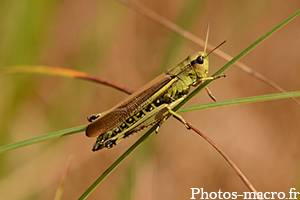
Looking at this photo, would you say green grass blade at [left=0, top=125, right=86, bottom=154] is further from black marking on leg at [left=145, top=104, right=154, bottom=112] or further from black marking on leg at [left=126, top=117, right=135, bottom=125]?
black marking on leg at [left=145, top=104, right=154, bottom=112]

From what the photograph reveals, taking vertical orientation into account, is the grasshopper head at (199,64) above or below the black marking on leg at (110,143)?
above

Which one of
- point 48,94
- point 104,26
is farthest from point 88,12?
point 104,26

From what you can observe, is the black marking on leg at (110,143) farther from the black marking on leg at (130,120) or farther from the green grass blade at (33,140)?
the green grass blade at (33,140)

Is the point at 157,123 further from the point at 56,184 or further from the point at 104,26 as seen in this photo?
the point at 56,184

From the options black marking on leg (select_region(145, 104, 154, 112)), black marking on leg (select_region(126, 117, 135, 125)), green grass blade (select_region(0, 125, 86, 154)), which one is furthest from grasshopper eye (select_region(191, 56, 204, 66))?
green grass blade (select_region(0, 125, 86, 154))

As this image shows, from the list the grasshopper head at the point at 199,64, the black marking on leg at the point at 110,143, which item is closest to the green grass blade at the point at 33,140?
the black marking on leg at the point at 110,143

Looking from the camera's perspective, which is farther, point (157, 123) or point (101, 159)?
point (101, 159)

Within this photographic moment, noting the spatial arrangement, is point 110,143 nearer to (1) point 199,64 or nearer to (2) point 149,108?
(2) point 149,108
